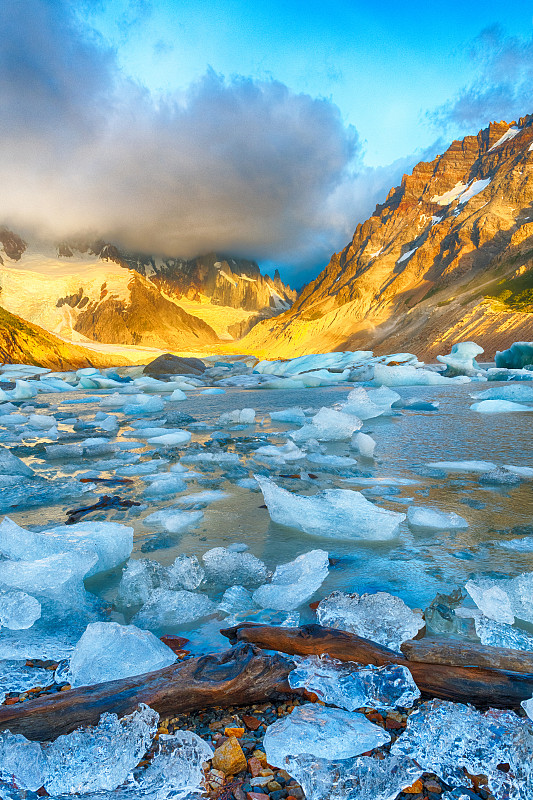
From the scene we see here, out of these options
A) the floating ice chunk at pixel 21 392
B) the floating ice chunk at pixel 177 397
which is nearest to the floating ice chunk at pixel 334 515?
the floating ice chunk at pixel 177 397

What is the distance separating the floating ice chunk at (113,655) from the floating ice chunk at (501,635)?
1.06 metres

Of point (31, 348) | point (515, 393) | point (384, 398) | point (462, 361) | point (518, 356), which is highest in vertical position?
point (31, 348)

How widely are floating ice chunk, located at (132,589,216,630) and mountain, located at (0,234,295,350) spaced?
9168cm

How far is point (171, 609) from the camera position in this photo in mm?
1814

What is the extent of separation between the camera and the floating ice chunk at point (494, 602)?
1710 mm

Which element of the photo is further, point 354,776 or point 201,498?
point 201,498

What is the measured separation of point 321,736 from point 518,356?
23554 millimetres

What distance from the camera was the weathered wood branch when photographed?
1.19 m

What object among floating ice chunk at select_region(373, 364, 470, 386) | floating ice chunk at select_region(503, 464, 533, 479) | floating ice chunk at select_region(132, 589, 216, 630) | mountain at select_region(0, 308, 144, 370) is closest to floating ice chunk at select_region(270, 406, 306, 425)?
floating ice chunk at select_region(503, 464, 533, 479)

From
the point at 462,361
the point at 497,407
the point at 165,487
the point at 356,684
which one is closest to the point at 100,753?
the point at 356,684

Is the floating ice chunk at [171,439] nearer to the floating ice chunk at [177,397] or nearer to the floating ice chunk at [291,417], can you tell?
the floating ice chunk at [291,417]

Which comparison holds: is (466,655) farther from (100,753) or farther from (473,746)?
(100,753)

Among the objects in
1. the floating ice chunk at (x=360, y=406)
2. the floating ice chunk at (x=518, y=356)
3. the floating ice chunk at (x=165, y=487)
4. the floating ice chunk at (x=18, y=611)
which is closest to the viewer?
the floating ice chunk at (x=18, y=611)

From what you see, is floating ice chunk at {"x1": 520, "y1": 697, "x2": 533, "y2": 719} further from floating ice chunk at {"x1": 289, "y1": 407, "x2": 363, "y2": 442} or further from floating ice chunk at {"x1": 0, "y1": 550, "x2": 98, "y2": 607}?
floating ice chunk at {"x1": 289, "y1": 407, "x2": 363, "y2": 442}
